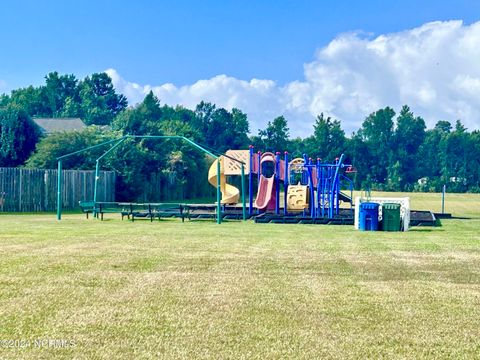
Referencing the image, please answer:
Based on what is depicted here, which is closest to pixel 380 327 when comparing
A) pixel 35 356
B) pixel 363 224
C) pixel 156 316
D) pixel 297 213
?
pixel 156 316

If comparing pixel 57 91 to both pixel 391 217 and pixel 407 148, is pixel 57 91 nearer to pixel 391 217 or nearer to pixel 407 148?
pixel 407 148

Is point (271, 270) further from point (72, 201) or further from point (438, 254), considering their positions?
point (72, 201)

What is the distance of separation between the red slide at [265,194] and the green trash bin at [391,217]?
325 inches

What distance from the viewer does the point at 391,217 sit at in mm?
20250

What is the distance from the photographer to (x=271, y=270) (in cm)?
1072

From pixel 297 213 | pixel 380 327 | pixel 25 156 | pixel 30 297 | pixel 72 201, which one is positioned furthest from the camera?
pixel 25 156

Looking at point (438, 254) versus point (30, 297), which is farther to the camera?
point (438, 254)

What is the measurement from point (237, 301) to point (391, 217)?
1289 centimetres

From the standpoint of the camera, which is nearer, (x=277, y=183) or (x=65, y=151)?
(x=277, y=183)

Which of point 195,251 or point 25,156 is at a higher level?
point 25,156

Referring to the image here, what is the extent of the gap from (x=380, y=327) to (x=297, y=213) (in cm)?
2180

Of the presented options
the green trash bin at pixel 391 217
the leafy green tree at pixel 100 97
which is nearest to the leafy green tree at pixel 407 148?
the leafy green tree at pixel 100 97

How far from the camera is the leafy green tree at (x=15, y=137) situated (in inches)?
1599

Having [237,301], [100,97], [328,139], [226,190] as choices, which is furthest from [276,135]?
[237,301]
